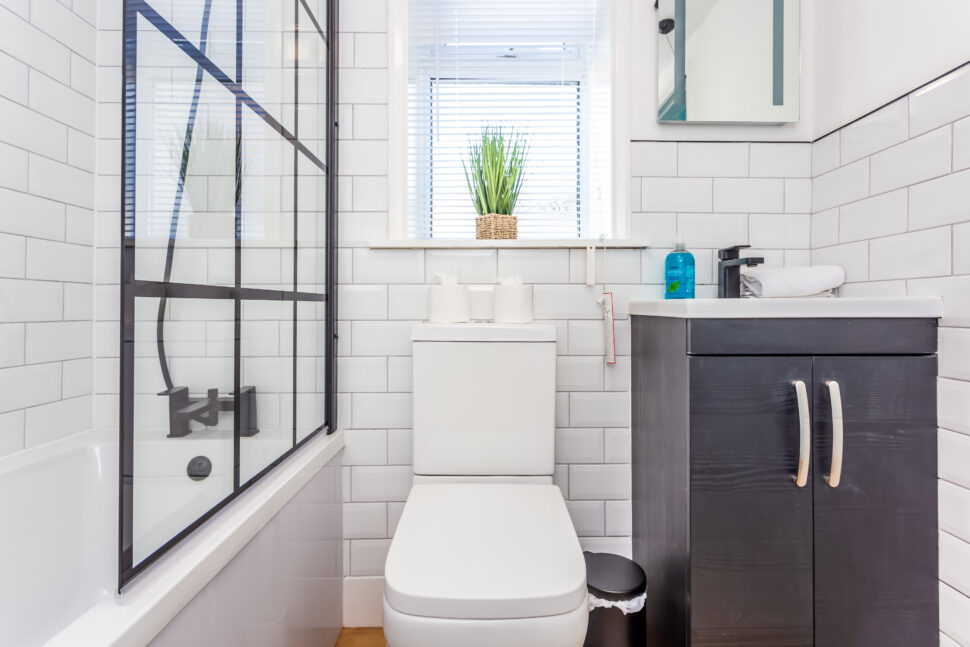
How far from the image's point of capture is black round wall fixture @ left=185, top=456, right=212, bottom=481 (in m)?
0.77

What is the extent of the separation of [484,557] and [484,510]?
19cm

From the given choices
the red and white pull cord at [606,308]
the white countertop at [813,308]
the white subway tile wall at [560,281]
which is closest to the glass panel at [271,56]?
the white subway tile wall at [560,281]

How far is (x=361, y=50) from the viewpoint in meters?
1.55

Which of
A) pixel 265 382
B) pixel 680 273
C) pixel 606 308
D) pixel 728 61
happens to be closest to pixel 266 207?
pixel 265 382

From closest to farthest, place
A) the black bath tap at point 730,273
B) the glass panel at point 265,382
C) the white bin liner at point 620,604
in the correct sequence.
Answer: the glass panel at point 265,382 < the white bin liner at point 620,604 < the black bath tap at point 730,273

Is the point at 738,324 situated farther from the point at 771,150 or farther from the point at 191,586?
the point at 191,586

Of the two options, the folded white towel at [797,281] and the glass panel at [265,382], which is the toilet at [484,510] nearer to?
the glass panel at [265,382]

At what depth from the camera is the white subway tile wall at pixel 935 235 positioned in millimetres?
1029

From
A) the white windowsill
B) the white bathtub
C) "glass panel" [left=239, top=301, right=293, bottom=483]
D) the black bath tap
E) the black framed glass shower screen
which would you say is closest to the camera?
the black framed glass shower screen

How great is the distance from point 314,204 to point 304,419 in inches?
22.8

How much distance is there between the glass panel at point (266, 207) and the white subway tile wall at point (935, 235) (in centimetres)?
145

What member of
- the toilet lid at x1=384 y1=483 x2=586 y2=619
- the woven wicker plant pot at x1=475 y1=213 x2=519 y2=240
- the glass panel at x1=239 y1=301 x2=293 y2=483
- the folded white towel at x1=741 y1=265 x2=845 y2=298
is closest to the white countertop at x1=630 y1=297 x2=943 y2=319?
the folded white towel at x1=741 y1=265 x2=845 y2=298

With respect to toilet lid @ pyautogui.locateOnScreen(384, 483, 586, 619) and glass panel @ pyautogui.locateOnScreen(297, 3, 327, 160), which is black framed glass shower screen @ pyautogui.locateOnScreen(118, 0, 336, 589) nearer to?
glass panel @ pyautogui.locateOnScreen(297, 3, 327, 160)

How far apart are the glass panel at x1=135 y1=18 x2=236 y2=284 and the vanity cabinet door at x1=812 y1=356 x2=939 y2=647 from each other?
47.5 inches
